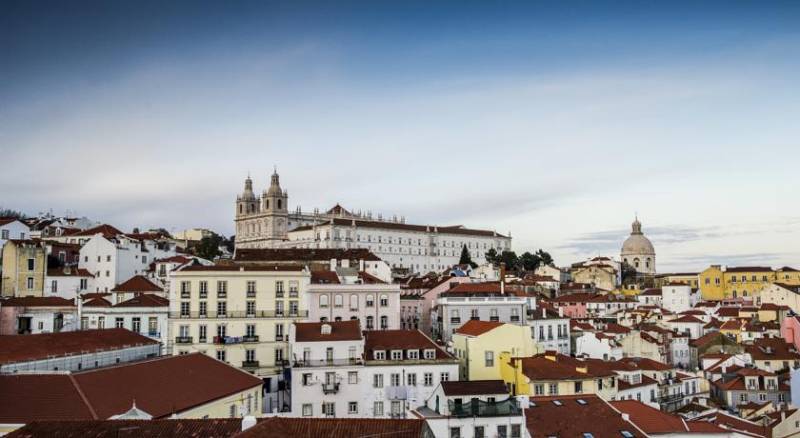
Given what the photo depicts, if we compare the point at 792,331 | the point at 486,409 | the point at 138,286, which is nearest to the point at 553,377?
the point at 486,409

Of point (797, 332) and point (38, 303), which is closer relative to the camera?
point (38, 303)

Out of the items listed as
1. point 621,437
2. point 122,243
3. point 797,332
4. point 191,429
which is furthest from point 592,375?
point 122,243

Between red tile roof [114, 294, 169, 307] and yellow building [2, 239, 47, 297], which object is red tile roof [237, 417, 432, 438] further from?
yellow building [2, 239, 47, 297]

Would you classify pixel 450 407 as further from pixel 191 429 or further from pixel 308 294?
pixel 308 294

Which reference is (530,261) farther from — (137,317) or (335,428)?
(335,428)

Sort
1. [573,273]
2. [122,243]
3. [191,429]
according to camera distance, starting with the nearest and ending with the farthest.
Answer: [191,429]
[122,243]
[573,273]

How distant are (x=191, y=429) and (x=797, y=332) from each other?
59063 millimetres

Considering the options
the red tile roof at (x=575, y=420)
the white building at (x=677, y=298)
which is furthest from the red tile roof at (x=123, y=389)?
the white building at (x=677, y=298)

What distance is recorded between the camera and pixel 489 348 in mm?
42531

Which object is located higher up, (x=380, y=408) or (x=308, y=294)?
(x=308, y=294)

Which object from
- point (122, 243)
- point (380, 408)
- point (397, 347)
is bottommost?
point (380, 408)

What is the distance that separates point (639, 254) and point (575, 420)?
14052cm

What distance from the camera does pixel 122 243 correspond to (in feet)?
231

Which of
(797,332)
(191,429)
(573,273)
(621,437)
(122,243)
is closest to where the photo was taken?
(191,429)
